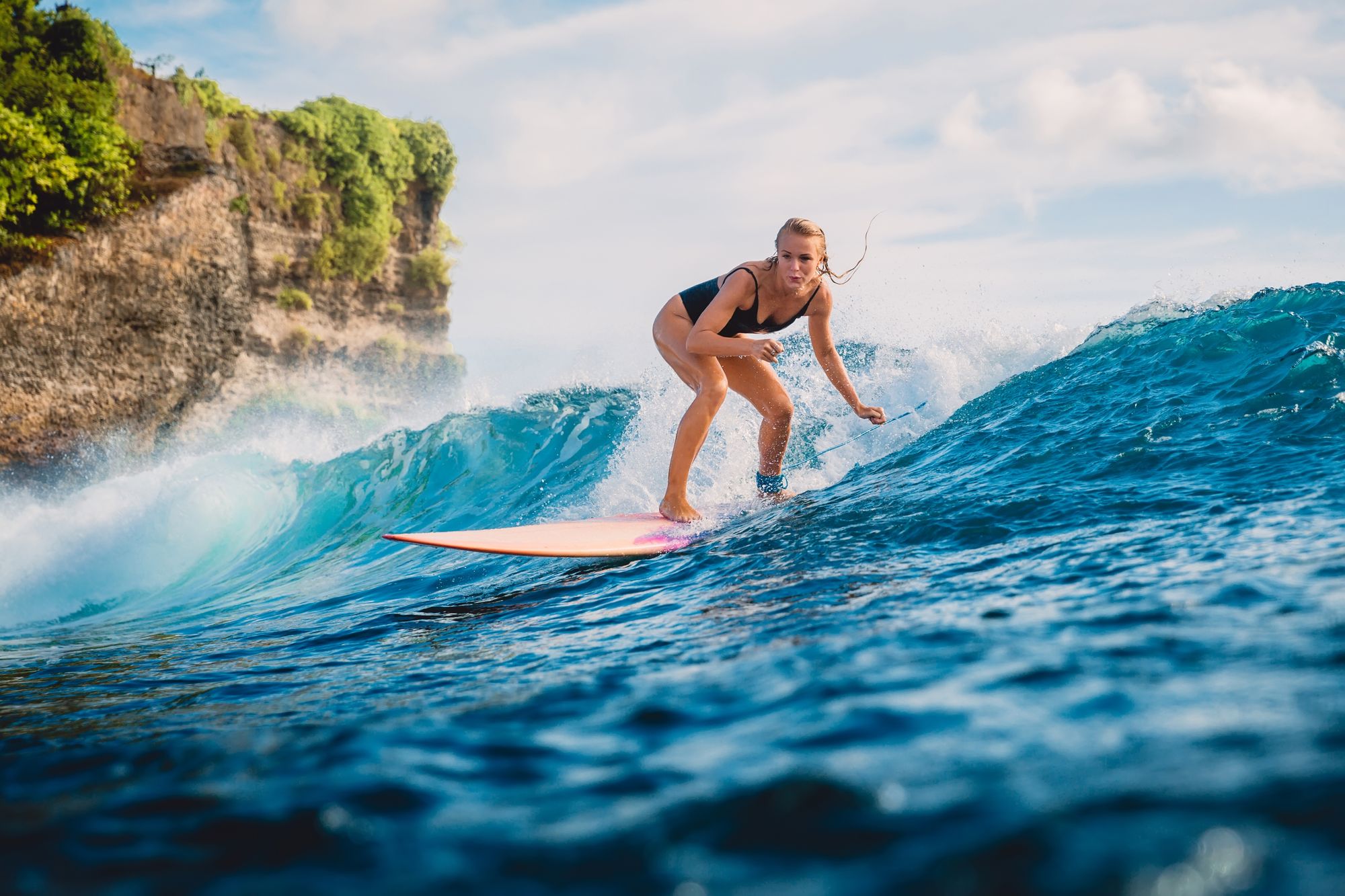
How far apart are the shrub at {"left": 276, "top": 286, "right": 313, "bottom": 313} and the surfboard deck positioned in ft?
55.3

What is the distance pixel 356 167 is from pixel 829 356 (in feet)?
61.0

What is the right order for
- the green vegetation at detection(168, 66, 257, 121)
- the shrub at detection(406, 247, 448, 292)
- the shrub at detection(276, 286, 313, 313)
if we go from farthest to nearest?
the shrub at detection(406, 247, 448, 292)
the shrub at detection(276, 286, 313, 313)
the green vegetation at detection(168, 66, 257, 121)

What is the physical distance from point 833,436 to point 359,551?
428 centimetres

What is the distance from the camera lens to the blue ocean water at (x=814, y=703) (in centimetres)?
129

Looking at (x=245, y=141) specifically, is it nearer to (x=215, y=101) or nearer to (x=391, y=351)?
(x=215, y=101)

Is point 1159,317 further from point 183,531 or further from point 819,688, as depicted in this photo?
point 183,531

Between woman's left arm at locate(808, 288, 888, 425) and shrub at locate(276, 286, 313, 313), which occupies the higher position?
shrub at locate(276, 286, 313, 313)

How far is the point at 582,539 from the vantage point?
5.02 meters

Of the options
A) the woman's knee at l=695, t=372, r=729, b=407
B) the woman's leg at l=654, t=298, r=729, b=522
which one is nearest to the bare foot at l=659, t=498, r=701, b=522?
the woman's leg at l=654, t=298, r=729, b=522

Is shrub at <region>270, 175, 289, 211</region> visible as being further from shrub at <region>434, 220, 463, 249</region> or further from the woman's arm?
the woman's arm

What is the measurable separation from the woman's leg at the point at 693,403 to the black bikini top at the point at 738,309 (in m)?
0.08

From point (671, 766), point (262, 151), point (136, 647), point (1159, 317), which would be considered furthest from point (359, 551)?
point (262, 151)

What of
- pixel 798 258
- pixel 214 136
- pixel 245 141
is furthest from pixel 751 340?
pixel 245 141

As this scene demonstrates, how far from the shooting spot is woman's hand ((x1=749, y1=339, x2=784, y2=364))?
4504 mm
